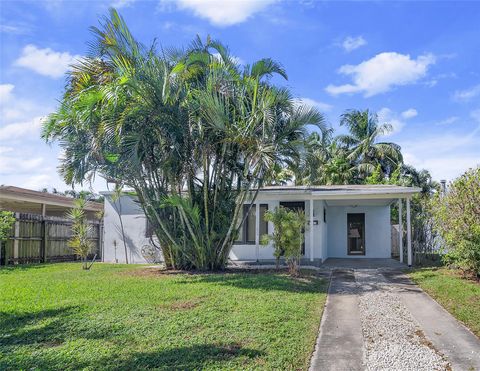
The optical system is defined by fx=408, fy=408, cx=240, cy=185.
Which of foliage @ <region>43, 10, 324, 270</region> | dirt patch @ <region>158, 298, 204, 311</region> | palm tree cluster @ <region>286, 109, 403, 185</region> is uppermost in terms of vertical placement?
palm tree cluster @ <region>286, 109, 403, 185</region>

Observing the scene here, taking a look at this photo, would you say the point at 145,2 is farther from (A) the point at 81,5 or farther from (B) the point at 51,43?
(B) the point at 51,43

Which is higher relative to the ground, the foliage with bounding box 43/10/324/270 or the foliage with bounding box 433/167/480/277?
the foliage with bounding box 43/10/324/270

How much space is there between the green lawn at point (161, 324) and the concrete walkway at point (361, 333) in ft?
0.69

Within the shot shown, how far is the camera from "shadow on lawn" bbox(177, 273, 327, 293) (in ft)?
29.2

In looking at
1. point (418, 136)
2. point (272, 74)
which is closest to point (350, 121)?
point (418, 136)

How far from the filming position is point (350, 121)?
3238 cm

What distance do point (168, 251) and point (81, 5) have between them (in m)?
7.14

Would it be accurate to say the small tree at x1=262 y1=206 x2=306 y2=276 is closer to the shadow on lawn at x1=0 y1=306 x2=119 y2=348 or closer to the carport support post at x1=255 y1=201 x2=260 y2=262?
the carport support post at x1=255 y1=201 x2=260 y2=262

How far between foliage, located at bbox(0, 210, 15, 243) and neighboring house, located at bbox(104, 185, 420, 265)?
3717 millimetres

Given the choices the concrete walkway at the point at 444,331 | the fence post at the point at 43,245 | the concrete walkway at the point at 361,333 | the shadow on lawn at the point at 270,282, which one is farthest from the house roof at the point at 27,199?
the concrete walkway at the point at 444,331

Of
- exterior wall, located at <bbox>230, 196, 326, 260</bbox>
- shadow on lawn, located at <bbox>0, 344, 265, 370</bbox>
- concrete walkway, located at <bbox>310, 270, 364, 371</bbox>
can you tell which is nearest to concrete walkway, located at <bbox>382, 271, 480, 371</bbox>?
concrete walkway, located at <bbox>310, 270, 364, 371</bbox>

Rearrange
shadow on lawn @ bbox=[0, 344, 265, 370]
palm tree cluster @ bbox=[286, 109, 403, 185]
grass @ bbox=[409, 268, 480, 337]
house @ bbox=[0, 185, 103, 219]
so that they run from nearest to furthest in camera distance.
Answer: shadow on lawn @ bbox=[0, 344, 265, 370] < grass @ bbox=[409, 268, 480, 337] < house @ bbox=[0, 185, 103, 219] < palm tree cluster @ bbox=[286, 109, 403, 185]

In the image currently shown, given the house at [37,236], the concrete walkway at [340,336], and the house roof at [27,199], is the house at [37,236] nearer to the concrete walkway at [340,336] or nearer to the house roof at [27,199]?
the house roof at [27,199]

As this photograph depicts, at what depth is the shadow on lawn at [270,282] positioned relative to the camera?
8.91 metres
